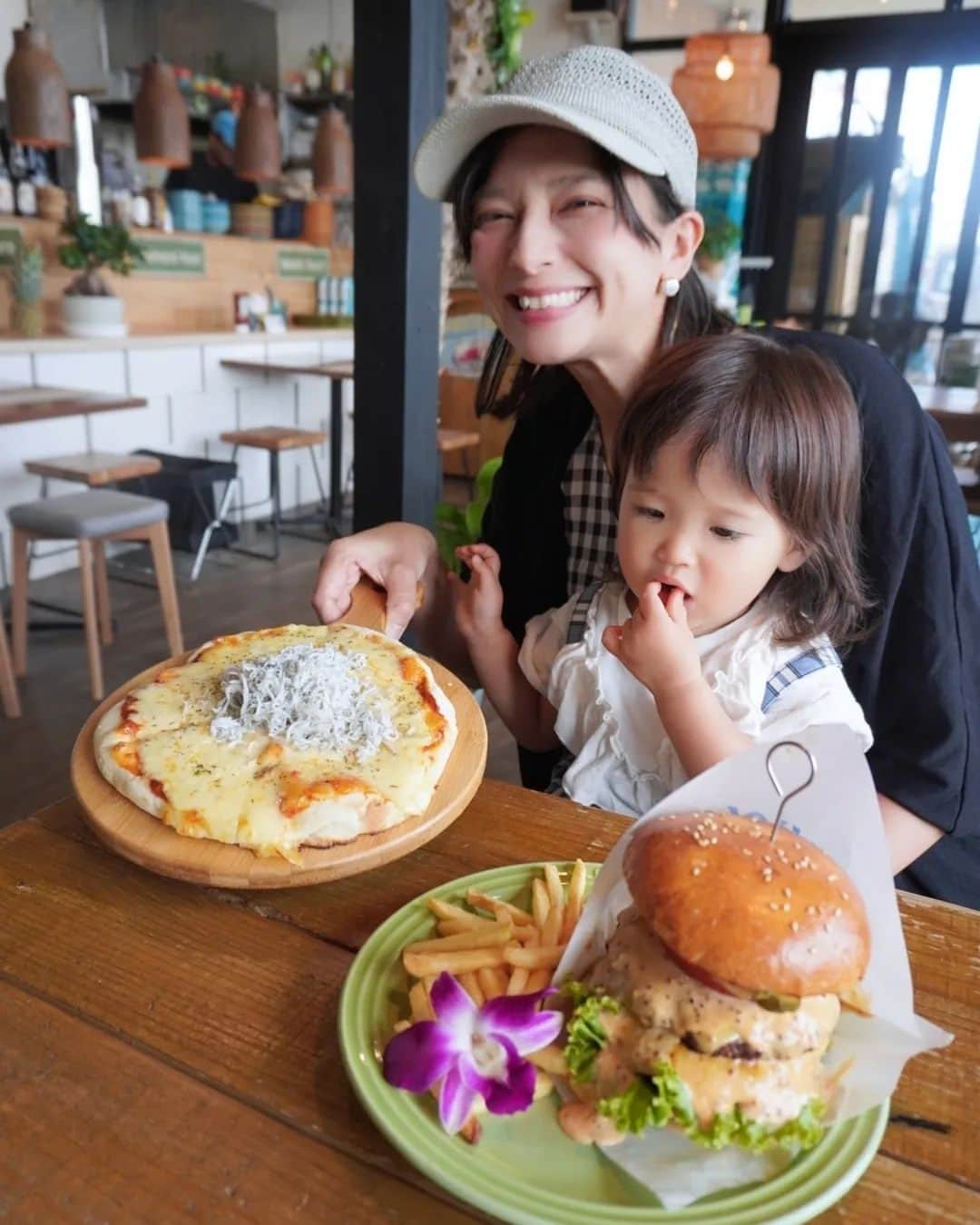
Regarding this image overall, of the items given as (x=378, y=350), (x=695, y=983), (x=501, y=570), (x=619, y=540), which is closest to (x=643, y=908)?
(x=695, y=983)

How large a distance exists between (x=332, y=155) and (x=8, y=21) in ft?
8.30

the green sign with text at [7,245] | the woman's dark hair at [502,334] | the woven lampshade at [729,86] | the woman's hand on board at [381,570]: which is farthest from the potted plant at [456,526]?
the green sign with text at [7,245]

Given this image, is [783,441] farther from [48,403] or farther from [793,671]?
[48,403]

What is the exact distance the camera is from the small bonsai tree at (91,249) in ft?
16.5

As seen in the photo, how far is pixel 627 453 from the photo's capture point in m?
1.28

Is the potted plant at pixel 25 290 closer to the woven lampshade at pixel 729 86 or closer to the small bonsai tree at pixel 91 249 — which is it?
the small bonsai tree at pixel 91 249

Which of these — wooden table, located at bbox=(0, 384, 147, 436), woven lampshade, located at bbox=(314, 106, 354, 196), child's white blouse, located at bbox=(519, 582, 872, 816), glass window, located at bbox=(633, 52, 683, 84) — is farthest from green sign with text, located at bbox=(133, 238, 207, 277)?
child's white blouse, located at bbox=(519, 582, 872, 816)

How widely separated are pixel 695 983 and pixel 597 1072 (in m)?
0.11

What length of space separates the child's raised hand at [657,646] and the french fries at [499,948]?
27 cm

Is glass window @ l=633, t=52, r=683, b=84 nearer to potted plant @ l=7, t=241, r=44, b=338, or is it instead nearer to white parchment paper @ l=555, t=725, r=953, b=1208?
potted plant @ l=7, t=241, r=44, b=338

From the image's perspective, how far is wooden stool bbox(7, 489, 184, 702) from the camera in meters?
3.69

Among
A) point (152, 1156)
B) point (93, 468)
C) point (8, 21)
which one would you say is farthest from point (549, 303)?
point (8, 21)

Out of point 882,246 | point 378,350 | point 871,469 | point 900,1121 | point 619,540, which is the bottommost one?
point 900,1121

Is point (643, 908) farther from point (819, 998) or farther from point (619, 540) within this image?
point (619, 540)
